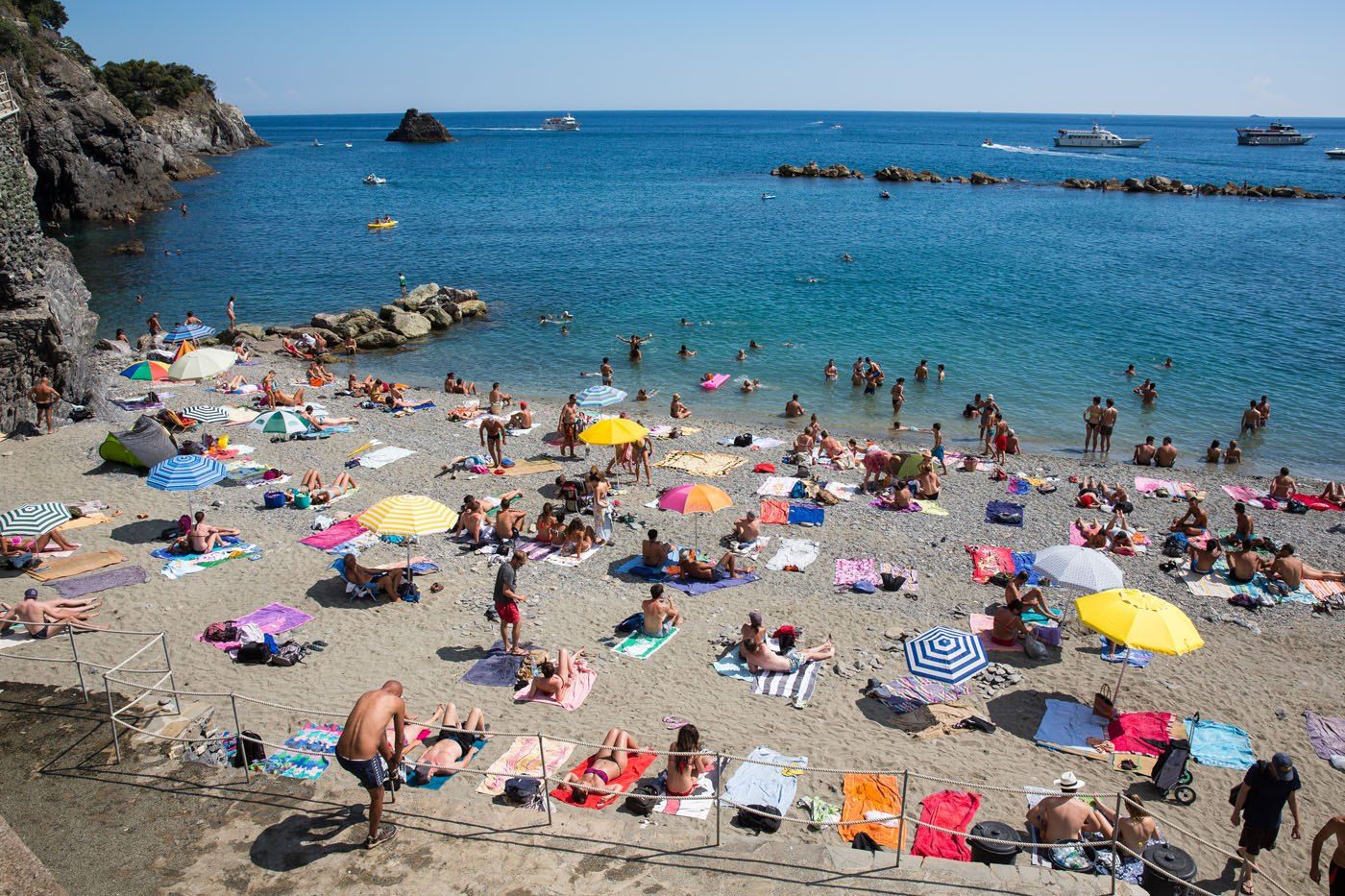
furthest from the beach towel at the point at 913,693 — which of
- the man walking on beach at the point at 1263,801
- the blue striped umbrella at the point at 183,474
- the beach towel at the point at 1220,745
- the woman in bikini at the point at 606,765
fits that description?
the blue striped umbrella at the point at 183,474

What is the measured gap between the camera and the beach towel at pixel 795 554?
15.4 m

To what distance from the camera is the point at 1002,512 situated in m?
17.9

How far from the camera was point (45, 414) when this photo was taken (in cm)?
2045

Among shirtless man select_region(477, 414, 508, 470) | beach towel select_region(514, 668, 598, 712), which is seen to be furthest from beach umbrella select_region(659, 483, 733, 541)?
shirtless man select_region(477, 414, 508, 470)

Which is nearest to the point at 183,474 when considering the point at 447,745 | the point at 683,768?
the point at 447,745

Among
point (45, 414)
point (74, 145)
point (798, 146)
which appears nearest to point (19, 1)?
point (74, 145)

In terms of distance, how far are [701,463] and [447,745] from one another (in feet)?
39.8

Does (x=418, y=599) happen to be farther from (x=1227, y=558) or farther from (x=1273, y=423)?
(x=1273, y=423)

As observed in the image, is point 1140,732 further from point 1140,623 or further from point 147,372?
point 147,372

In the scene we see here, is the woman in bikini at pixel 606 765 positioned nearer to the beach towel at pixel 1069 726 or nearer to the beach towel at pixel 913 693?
the beach towel at pixel 913 693

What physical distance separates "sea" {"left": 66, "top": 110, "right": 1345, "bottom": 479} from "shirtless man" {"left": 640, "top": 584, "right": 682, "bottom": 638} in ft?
45.3

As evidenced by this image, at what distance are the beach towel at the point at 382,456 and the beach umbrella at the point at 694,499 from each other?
8191 mm

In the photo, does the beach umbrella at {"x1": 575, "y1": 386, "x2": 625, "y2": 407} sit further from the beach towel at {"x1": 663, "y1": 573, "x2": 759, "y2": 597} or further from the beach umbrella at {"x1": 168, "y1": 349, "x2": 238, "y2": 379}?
the beach towel at {"x1": 663, "y1": 573, "x2": 759, "y2": 597}

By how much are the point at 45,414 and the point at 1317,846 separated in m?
25.7
